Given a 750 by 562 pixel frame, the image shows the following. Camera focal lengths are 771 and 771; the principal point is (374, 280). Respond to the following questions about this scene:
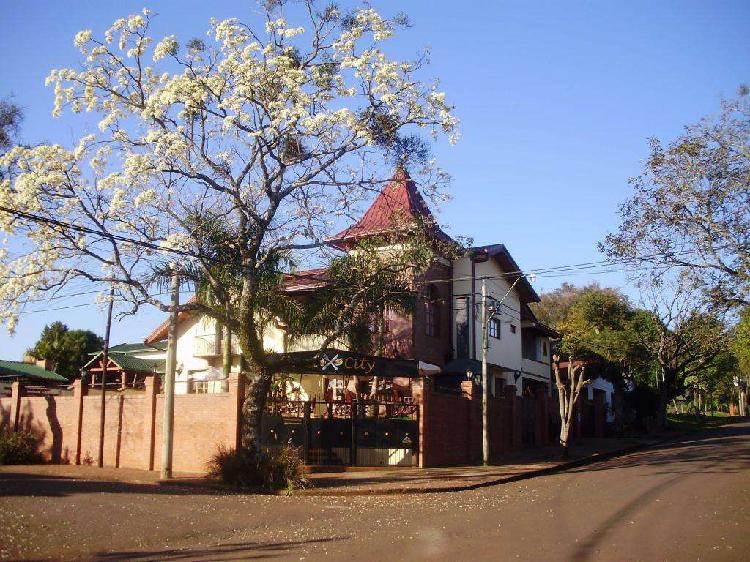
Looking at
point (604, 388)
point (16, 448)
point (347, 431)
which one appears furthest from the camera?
point (604, 388)

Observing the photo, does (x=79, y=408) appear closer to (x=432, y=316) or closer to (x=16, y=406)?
(x=16, y=406)

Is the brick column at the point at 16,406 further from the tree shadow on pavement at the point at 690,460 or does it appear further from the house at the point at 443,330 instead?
the tree shadow on pavement at the point at 690,460

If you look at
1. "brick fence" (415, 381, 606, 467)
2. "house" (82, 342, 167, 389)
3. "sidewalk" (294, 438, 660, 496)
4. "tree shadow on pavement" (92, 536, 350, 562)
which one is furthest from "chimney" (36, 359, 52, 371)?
"tree shadow on pavement" (92, 536, 350, 562)

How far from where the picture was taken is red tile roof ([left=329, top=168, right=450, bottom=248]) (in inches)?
717

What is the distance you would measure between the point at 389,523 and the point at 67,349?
159 ft

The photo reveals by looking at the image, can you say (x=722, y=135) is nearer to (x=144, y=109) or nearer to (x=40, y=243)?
(x=144, y=109)

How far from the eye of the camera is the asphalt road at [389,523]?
9.75m

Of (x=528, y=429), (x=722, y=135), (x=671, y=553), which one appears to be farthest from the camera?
(x=528, y=429)

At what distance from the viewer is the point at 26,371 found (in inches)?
1654

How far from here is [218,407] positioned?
65.2ft

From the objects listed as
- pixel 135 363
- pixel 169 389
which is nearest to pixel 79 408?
pixel 169 389

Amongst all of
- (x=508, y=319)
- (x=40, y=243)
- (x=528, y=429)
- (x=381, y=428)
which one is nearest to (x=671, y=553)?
(x=381, y=428)

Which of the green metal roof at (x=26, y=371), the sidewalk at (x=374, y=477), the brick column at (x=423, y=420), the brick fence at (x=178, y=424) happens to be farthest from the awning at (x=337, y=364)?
the green metal roof at (x=26, y=371)

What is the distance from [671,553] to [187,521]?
7.33 meters
